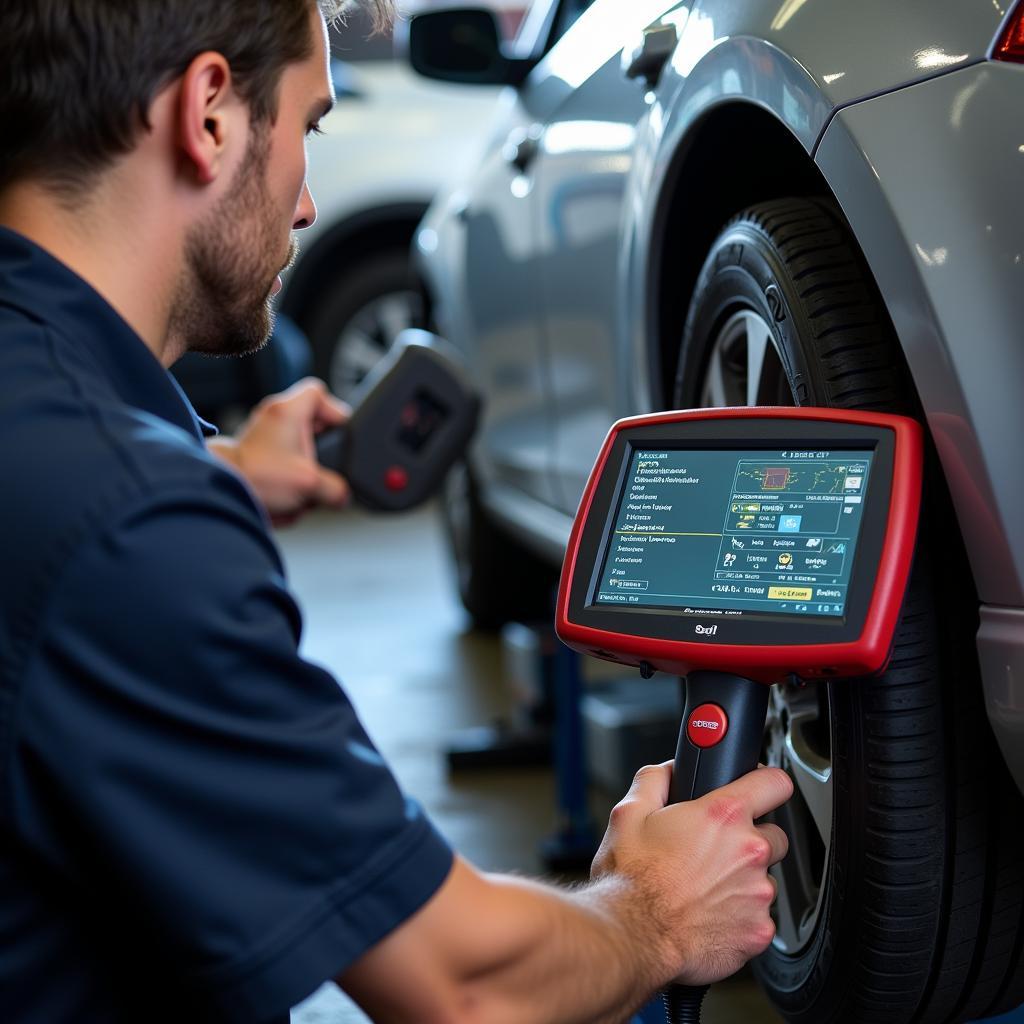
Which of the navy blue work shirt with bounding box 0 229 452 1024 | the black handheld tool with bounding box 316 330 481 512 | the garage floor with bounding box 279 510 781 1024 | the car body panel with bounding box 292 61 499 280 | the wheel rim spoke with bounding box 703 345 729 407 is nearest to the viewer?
the navy blue work shirt with bounding box 0 229 452 1024

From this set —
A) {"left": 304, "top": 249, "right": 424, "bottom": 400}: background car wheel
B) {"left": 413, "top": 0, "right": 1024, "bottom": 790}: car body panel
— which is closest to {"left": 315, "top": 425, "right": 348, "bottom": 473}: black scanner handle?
{"left": 413, "top": 0, "right": 1024, "bottom": 790}: car body panel

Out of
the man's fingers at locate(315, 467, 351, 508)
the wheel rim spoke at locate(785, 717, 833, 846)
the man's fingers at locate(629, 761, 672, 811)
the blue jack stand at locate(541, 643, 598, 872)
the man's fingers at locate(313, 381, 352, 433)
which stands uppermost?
the man's fingers at locate(629, 761, 672, 811)

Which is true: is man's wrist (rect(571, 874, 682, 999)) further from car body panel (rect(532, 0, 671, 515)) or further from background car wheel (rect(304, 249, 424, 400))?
background car wheel (rect(304, 249, 424, 400))

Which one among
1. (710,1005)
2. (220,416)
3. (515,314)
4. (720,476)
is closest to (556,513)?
(515,314)

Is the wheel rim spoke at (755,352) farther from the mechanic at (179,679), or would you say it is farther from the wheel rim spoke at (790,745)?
the mechanic at (179,679)

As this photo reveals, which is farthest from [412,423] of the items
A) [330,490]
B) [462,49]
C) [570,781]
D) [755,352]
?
[755,352]

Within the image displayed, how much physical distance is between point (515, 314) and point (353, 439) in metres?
0.43

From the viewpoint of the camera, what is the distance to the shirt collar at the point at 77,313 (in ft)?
2.84

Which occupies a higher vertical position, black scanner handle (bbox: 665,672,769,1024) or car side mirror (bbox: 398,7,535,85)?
car side mirror (bbox: 398,7,535,85)

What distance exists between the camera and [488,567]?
3678 mm

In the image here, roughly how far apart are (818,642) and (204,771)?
1.44 feet

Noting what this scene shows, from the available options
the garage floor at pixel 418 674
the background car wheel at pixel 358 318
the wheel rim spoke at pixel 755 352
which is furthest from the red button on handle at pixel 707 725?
the background car wheel at pixel 358 318

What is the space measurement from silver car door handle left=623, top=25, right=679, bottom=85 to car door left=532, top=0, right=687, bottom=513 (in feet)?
0.07

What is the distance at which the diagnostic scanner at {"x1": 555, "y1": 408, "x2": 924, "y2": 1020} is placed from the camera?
3.34 ft
